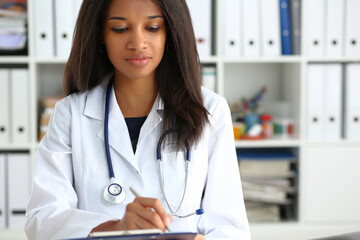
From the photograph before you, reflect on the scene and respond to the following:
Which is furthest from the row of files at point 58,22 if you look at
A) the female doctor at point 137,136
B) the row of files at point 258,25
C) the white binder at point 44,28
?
the female doctor at point 137,136

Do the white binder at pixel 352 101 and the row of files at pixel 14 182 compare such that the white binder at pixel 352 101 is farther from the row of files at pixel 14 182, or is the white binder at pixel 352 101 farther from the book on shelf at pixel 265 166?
the row of files at pixel 14 182

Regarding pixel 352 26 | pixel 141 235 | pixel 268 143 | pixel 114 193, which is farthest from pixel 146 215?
pixel 352 26

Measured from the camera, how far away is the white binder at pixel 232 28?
2518mm

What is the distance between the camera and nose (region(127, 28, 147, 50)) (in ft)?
4.17

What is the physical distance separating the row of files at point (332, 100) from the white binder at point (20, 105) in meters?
1.38

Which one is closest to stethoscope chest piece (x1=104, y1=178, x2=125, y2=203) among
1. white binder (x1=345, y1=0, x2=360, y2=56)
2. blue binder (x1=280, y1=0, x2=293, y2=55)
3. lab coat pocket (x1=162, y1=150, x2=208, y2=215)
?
lab coat pocket (x1=162, y1=150, x2=208, y2=215)

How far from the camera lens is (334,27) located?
254 centimetres

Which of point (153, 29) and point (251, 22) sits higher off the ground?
point (251, 22)

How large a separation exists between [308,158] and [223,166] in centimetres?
134

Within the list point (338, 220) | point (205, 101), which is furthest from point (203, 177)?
point (338, 220)

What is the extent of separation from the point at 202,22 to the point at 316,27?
1.84ft

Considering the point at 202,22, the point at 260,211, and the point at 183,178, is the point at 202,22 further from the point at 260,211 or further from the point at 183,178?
the point at 183,178

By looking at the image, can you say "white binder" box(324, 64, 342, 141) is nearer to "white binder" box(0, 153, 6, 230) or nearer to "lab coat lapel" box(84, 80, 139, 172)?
"lab coat lapel" box(84, 80, 139, 172)

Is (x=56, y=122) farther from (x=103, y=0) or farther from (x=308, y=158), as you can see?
(x=308, y=158)
